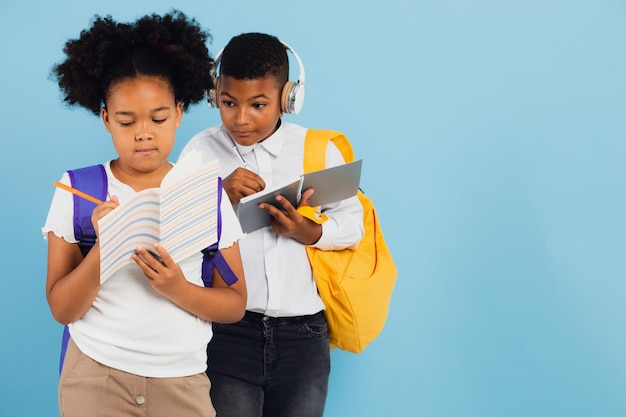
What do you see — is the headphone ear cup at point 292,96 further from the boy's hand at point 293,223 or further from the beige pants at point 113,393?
the beige pants at point 113,393

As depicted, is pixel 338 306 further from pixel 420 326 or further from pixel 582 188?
pixel 582 188

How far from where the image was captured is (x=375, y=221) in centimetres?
216

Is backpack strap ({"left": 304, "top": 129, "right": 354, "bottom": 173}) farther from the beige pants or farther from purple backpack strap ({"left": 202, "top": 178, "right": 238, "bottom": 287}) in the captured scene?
the beige pants

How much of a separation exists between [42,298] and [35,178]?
16.1 inches

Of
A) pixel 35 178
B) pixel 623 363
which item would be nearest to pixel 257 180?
pixel 35 178

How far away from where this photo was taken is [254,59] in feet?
6.36

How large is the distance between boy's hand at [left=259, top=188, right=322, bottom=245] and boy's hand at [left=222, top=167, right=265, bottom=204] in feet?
0.15

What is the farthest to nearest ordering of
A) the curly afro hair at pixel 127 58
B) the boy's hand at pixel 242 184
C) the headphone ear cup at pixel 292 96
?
the headphone ear cup at pixel 292 96
the boy's hand at pixel 242 184
the curly afro hair at pixel 127 58

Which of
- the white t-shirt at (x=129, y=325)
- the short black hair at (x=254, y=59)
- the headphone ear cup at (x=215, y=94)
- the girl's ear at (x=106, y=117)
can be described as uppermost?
the short black hair at (x=254, y=59)

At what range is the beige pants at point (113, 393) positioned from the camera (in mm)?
1534

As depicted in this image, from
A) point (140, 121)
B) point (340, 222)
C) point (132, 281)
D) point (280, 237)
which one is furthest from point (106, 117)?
point (340, 222)

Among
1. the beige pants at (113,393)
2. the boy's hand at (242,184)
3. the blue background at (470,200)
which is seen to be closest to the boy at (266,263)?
the boy's hand at (242,184)

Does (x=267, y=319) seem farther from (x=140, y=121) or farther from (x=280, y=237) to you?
(x=140, y=121)

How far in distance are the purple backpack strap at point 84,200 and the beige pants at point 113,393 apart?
223 mm
